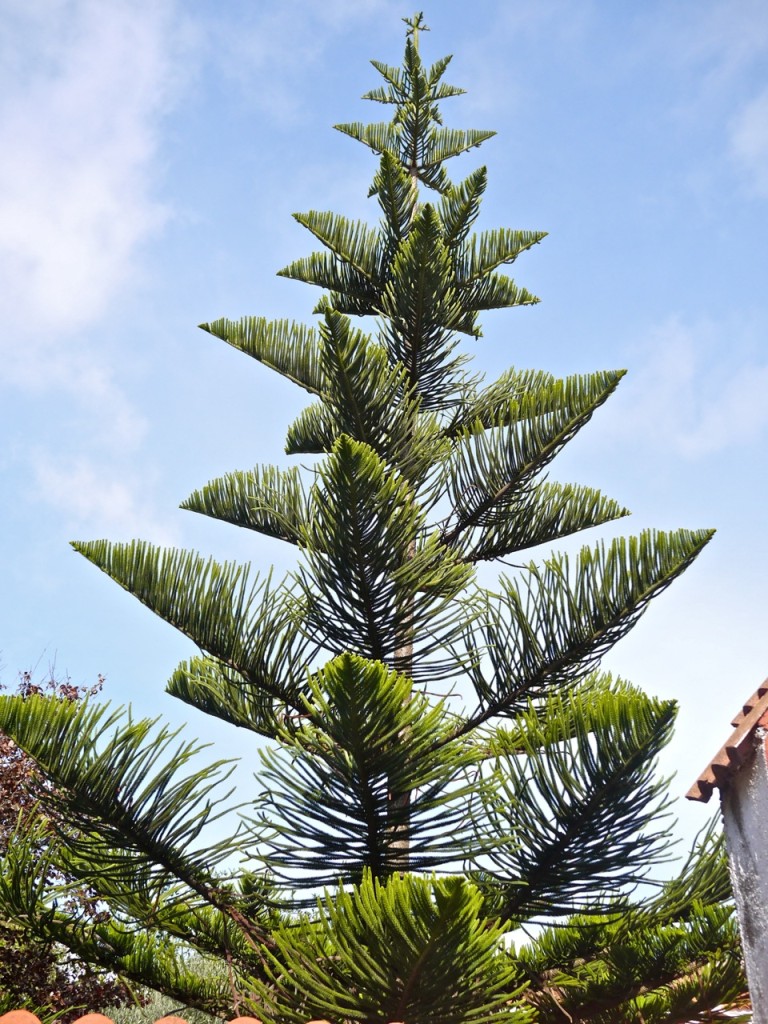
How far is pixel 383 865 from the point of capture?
3500 millimetres

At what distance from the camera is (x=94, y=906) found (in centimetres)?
641

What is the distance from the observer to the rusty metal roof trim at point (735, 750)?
12.0 ft

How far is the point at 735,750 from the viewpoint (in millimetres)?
3715

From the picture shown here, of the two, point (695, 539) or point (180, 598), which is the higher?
point (180, 598)

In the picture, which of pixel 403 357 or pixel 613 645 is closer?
pixel 613 645

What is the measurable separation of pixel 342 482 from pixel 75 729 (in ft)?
4.03

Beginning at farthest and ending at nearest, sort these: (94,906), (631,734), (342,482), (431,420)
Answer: (94,906) → (431,420) → (342,482) → (631,734)

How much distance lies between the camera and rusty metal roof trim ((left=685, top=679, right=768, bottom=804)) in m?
3.66

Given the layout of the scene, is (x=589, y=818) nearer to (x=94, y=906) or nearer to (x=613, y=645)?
(x=613, y=645)

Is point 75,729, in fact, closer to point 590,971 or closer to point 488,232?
point 590,971

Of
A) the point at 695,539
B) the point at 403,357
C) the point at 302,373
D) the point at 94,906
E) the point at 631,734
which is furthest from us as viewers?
the point at 94,906

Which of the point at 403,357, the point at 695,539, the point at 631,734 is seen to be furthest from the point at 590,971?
the point at 403,357

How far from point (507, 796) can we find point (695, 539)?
139 centimetres

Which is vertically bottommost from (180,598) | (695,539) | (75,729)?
(75,729)
